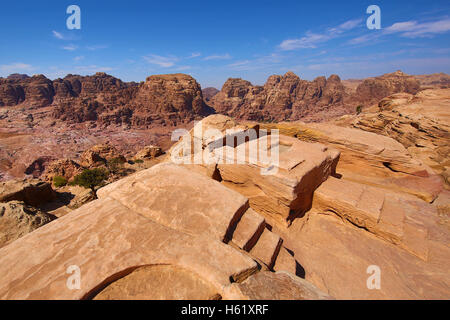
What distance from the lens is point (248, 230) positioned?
372 centimetres

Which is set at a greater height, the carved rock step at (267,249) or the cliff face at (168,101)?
the cliff face at (168,101)

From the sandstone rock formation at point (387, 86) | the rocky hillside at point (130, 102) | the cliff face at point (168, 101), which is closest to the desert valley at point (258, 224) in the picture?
the cliff face at point (168, 101)

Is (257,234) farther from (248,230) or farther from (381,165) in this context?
(381,165)

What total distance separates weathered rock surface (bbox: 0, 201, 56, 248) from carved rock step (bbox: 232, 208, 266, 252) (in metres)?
6.53

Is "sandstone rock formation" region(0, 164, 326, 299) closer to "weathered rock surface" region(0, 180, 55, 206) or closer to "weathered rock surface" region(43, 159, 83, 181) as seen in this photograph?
"weathered rock surface" region(0, 180, 55, 206)

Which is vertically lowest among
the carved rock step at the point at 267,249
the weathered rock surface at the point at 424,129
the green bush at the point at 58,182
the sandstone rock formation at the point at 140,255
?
the green bush at the point at 58,182

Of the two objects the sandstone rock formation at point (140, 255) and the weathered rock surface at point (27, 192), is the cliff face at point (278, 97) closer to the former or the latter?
the weathered rock surface at point (27, 192)

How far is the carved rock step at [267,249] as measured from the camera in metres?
3.47

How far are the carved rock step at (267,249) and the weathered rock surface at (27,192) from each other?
42.6ft

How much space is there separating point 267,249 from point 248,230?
525mm

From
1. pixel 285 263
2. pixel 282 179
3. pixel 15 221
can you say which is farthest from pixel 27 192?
pixel 285 263

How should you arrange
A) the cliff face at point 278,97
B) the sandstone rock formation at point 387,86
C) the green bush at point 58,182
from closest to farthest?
1. the green bush at point 58,182
2. the sandstone rock formation at point 387,86
3. the cliff face at point 278,97

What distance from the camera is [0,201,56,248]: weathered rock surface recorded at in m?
5.31
